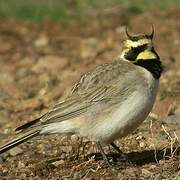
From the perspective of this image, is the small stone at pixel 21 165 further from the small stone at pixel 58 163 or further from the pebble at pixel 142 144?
the pebble at pixel 142 144

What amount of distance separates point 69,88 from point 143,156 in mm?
A: 2913

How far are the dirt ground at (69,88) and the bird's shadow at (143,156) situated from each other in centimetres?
1

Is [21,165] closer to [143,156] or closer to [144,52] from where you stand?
[143,156]

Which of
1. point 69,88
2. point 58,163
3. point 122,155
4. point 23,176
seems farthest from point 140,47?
point 69,88

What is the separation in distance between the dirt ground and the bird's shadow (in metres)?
0.01

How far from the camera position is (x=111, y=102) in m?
7.15

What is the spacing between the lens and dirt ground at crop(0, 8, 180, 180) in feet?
23.7

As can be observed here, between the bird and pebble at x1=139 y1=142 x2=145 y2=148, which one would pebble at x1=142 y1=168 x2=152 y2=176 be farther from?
pebble at x1=139 y1=142 x2=145 y2=148

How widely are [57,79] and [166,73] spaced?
5.64ft

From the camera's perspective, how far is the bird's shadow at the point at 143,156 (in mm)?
7329

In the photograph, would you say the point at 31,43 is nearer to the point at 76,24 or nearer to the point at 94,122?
the point at 76,24

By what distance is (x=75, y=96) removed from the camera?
24.0ft

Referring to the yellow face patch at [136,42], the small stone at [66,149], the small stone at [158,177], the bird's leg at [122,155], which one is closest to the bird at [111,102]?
the yellow face patch at [136,42]

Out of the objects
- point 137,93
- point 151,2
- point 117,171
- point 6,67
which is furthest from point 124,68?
point 151,2
